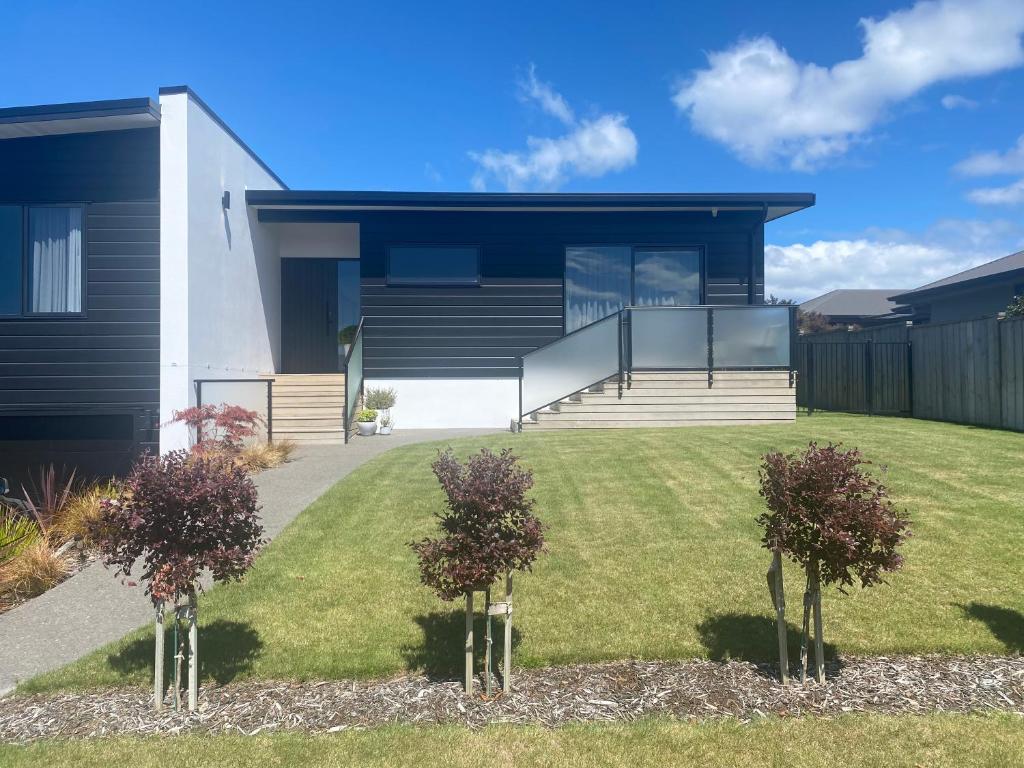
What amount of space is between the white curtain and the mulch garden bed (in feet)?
27.1

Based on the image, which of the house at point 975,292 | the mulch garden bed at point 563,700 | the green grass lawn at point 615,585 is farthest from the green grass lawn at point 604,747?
the house at point 975,292

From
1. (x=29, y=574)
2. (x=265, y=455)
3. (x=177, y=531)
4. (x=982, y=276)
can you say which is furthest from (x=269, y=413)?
(x=982, y=276)

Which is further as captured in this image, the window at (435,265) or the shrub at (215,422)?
the window at (435,265)

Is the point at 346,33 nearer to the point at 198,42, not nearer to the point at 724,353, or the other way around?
the point at 198,42

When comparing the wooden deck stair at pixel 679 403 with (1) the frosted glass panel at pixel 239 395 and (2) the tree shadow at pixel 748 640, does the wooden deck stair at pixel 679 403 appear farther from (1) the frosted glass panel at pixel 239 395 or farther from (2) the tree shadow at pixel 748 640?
(2) the tree shadow at pixel 748 640

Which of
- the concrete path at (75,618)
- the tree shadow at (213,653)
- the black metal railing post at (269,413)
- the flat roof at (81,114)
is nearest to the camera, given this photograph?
the tree shadow at (213,653)

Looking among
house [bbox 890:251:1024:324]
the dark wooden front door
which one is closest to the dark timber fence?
house [bbox 890:251:1024:324]

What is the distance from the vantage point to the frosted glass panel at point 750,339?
12086 mm

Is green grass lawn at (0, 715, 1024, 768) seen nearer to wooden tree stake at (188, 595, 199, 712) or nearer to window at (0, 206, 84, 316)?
wooden tree stake at (188, 595, 199, 712)

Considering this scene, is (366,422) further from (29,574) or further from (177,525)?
(177,525)

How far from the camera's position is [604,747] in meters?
3.08

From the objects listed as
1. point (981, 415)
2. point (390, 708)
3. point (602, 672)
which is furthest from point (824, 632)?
point (981, 415)

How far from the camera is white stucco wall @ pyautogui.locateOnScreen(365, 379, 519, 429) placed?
44.0 feet

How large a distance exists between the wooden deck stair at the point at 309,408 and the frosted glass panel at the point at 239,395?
0.31 m
